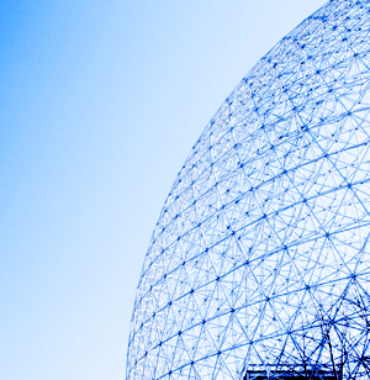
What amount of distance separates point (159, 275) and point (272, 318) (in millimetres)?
6586

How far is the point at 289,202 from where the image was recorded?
11805 millimetres

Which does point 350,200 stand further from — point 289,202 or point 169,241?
point 169,241

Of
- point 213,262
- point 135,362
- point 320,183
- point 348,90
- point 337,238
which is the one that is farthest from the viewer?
point 135,362

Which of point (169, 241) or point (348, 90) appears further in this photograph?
point (169, 241)

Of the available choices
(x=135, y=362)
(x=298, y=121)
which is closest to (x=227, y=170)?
(x=298, y=121)

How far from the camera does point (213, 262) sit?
43.8ft

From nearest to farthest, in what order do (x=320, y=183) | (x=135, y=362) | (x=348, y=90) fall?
(x=320, y=183) < (x=348, y=90) < (x=135, y=362)

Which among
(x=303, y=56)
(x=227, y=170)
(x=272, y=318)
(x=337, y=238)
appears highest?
(x=303, y=56)

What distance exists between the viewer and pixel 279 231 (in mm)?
11727

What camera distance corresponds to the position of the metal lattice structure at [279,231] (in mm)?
10023

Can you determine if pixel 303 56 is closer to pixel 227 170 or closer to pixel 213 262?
pixel 227 170

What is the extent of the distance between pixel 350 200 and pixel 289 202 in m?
1.69

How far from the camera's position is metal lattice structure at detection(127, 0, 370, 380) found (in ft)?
32.9

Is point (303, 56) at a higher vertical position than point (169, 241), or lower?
higher
